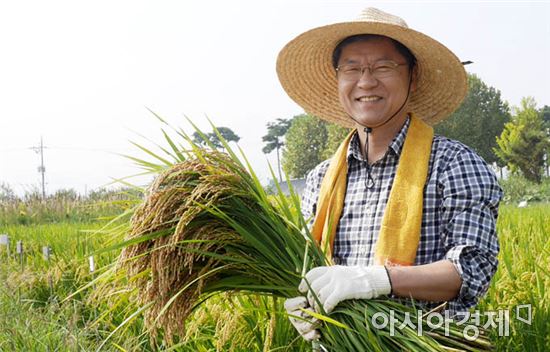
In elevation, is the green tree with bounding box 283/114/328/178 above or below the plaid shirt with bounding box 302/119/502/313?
above

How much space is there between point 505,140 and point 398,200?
30437mm

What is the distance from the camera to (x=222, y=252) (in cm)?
196

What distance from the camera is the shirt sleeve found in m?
1.95

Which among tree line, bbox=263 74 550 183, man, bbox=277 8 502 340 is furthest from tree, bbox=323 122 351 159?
man, bbox=277 8 502 340

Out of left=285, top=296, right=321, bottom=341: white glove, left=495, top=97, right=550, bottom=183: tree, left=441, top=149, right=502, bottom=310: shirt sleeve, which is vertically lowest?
left=285, top=296, right=321, bottom=341: white glove

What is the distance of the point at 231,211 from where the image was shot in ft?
6.38

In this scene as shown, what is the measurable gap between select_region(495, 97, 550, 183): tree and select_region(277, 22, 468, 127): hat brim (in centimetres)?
2909

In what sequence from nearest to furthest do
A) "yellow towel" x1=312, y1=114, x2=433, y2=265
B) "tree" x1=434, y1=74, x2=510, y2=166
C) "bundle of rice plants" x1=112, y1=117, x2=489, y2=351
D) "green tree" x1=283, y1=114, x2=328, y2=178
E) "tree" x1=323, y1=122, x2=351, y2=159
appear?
"bundle of rice plants" x1=112, y1=117, x2=489, y2=351 → "yellow towel" x1=312, y1=114, x2=433, y2=265 → "tree" x1=323, y1=122, x2=351, y2=159 → "tree" x1=434, y1=74, x2=510, y2=166 → "green tree" x1=283, y1=114, x2=328, y2=178

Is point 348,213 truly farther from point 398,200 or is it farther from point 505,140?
point 505,140

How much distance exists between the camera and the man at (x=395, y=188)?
6.28 ft

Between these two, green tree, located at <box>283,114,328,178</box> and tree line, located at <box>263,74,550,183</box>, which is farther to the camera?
A: green tree, located at <box>283,114,328,178</box>

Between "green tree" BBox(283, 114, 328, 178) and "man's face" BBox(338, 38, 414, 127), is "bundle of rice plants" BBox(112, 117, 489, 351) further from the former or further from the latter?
"green tree" BBox(283, 114, 328, 178)

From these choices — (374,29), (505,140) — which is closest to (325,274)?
(374,29)

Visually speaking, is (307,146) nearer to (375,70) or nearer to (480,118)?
(480,118)
